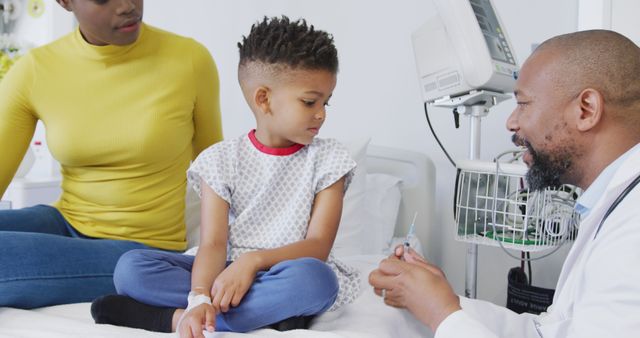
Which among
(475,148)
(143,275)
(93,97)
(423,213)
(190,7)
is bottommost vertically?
(423,213)

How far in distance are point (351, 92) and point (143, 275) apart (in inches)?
60.0

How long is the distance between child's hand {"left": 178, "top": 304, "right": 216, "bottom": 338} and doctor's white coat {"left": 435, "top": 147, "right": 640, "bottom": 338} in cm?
37

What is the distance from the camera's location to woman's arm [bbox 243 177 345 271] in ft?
3.87

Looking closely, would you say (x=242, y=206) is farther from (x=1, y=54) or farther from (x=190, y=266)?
(x=1, y=54)

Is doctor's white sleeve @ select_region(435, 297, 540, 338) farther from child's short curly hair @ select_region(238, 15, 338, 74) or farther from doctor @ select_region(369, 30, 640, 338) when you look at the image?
child's short curly hair @ select_region(238, 15, 338, 74)

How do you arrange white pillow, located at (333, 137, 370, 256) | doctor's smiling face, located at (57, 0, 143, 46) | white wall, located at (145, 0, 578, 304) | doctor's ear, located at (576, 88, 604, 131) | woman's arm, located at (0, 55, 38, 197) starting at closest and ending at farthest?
doctor's ear, located at (576, 88, 604, 131), doctor's smiling face, located at (57, 0, 143, 46), woman's arm, located at (0, 55, 38, 197), white pillow, located at (333, 137, 370, 256), white wall, located at (145, 0, 578, 304)

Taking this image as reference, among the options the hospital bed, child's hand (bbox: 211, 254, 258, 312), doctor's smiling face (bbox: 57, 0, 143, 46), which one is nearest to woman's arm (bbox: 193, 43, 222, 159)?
doctor's smiling face (bbox: 57, 0, 143, 46)

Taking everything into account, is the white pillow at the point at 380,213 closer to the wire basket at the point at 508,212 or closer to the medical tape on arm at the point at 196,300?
the wire basket at the point at 508,212

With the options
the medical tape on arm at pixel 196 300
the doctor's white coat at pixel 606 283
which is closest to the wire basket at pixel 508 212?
the doctor's white coat at pixel 606 283

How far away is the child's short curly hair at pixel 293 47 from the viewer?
1.29 metres

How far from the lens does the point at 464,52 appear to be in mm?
1603

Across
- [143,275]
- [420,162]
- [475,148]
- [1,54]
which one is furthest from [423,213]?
[1,54]

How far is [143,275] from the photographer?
3.74 ft

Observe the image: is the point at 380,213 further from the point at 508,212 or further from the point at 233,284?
the point at 233,284
